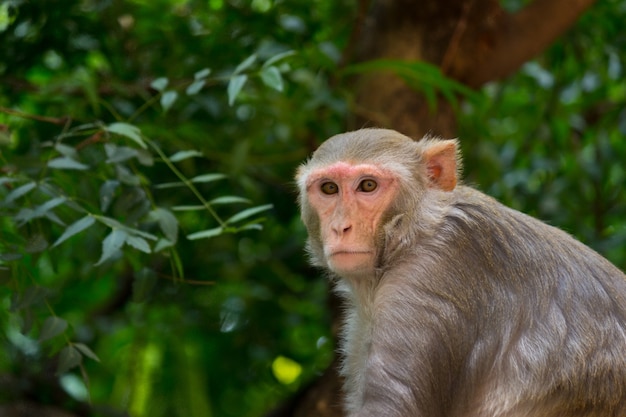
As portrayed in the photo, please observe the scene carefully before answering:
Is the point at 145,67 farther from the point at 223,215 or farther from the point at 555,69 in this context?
the point at 555,69

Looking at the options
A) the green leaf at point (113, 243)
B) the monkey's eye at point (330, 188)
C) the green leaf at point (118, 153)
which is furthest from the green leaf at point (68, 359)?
the monkey's eye at point (330, 188)

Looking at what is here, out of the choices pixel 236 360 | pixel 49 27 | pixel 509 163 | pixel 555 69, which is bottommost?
pixel 236 360

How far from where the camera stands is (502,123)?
34.6 ft

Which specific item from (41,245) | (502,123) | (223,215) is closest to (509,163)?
(502,123)

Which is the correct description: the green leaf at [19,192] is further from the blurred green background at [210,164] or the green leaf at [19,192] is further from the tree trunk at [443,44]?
the tree trunk at [443,44]

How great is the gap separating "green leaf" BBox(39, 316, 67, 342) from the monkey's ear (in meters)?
2.14

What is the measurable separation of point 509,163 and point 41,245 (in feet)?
18.0

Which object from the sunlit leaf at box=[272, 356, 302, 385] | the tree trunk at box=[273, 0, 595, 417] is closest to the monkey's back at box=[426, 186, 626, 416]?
the tree trunk at box=[273, 0, 595, 417]

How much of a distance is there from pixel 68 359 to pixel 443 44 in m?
4.19

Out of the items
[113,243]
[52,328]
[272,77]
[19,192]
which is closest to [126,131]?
[19,192]

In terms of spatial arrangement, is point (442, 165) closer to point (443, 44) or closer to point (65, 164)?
point (65, 164)

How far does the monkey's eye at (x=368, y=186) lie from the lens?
212 inches

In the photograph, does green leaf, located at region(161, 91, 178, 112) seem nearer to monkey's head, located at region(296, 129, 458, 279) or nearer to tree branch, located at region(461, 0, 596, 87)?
monkey's head, located at region(296, 129, 458, 279)

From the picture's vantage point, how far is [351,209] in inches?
209
